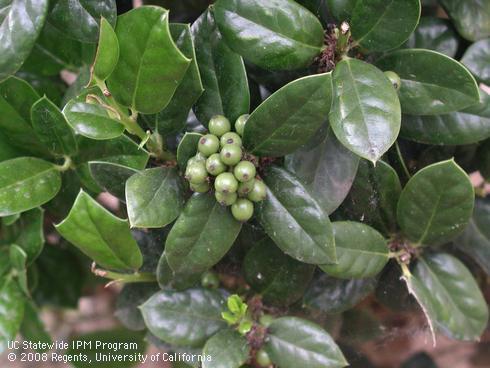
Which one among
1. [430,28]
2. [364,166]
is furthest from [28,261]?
[430,28]

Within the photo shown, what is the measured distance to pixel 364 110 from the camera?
0.74 m

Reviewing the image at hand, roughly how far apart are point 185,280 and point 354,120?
15.2 inches

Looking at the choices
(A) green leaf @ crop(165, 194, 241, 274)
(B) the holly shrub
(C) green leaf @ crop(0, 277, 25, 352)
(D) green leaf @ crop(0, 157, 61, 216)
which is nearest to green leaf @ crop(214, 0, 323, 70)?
(B) the holly shrub

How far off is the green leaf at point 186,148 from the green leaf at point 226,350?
30 centimetres

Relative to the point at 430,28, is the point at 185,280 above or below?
below

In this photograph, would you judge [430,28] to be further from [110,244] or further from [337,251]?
[110,244]

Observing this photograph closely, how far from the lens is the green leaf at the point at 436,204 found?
0.82 meters

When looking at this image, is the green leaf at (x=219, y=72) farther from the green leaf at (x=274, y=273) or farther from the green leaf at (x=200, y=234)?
the green leaf at (x=274, y=273)

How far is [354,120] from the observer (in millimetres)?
729

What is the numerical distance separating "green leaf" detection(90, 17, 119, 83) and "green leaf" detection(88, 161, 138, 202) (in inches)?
5.2

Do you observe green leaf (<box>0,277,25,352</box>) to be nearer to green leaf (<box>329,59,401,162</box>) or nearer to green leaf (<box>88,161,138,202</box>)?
green leaf (<box>88,161,138,202</box>)

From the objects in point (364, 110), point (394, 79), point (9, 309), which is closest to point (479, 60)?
point (394, 79)

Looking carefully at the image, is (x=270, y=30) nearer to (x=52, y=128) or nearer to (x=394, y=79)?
(x=394, y=79)

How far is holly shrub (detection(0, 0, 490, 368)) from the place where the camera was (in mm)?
747
